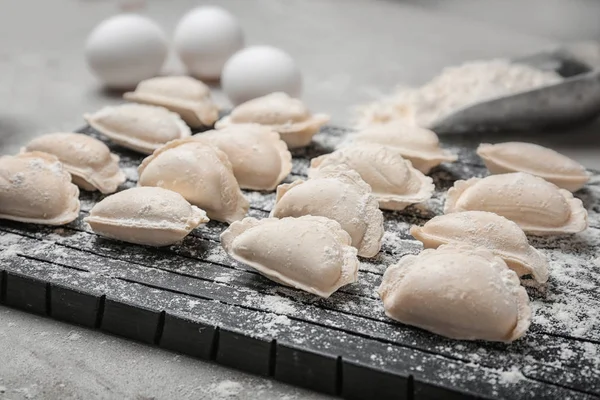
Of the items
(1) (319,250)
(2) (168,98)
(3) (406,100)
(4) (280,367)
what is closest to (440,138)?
(3) (406,100)

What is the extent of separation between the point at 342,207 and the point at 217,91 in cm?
134

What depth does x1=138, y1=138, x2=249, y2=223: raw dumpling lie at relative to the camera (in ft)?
4.91

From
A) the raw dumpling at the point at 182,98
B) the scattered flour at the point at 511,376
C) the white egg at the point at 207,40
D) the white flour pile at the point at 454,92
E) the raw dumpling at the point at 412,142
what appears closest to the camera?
the scattered flour at the point at 511,376

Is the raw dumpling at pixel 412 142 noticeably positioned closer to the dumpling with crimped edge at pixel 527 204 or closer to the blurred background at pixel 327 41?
the dumpling with crimped edge at pixel 527 204

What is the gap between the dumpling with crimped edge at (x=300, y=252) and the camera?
123cm

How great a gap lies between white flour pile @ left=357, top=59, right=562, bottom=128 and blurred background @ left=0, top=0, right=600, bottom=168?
12cm

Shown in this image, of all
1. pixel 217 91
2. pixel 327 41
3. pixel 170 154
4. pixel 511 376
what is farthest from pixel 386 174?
pixel 327 41

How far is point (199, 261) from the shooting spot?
4.42ft

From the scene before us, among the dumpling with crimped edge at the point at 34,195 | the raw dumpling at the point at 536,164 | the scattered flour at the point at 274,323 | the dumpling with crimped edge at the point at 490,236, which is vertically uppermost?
the raw dumpling at the point at 536,164

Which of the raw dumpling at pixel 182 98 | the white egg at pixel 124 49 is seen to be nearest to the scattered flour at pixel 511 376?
the raw dumpling at pixel 182 98

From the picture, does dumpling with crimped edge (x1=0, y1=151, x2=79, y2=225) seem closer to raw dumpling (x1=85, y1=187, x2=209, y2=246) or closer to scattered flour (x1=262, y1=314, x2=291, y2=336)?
raw dumpling (x1=85, y1=187, x2=209, y2=246)

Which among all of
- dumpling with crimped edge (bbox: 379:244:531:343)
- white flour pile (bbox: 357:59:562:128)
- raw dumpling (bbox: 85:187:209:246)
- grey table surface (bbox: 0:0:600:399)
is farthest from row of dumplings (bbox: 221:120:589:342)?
white flour pile (bbox: 357:59:562:128)

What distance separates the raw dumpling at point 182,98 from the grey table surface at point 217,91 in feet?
1.20

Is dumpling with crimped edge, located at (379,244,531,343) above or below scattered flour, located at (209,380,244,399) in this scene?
above
